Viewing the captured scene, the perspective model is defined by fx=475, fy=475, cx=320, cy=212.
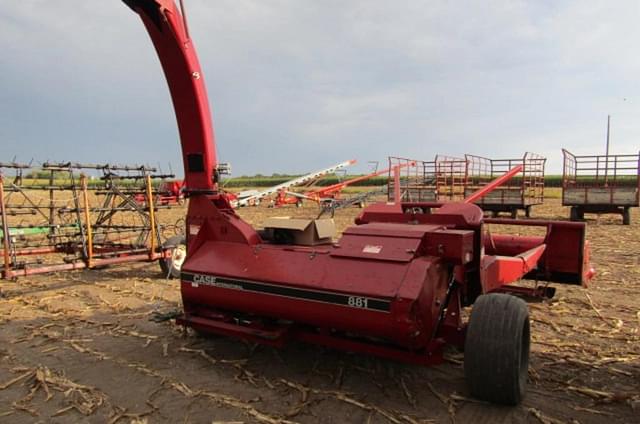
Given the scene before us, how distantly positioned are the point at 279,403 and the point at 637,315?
173 inches

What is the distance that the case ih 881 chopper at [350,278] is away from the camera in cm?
319

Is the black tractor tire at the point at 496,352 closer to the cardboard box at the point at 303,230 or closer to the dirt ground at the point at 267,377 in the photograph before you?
the dirt ground at the point at 267,377

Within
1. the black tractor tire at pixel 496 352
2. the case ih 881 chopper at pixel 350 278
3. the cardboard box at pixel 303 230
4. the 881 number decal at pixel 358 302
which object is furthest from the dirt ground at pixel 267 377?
the cardboard box at pixel 303 230

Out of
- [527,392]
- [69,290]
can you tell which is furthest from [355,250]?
[69,290]

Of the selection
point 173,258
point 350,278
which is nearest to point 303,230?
point 350,278

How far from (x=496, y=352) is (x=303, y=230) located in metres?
1.83

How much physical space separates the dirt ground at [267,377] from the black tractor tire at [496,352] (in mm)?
143

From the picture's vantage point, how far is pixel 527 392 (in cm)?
346

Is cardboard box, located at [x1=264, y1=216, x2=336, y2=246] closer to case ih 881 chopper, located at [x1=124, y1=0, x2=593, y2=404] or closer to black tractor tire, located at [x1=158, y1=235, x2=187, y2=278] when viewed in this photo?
case ih 881 chopper, located at [x1=124, y1=0, x2=593, y2=404]

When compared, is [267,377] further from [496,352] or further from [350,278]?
[496,352]

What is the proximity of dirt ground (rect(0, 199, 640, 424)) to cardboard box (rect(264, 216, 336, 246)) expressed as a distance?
102cm

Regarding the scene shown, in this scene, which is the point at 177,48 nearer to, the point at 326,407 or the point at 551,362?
the point at 326,407

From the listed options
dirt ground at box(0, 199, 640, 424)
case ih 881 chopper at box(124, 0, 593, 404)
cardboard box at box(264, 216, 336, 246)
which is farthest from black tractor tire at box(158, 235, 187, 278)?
cardboard box at box(264, 216, 336, 246)

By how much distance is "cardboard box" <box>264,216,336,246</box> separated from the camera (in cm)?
414
